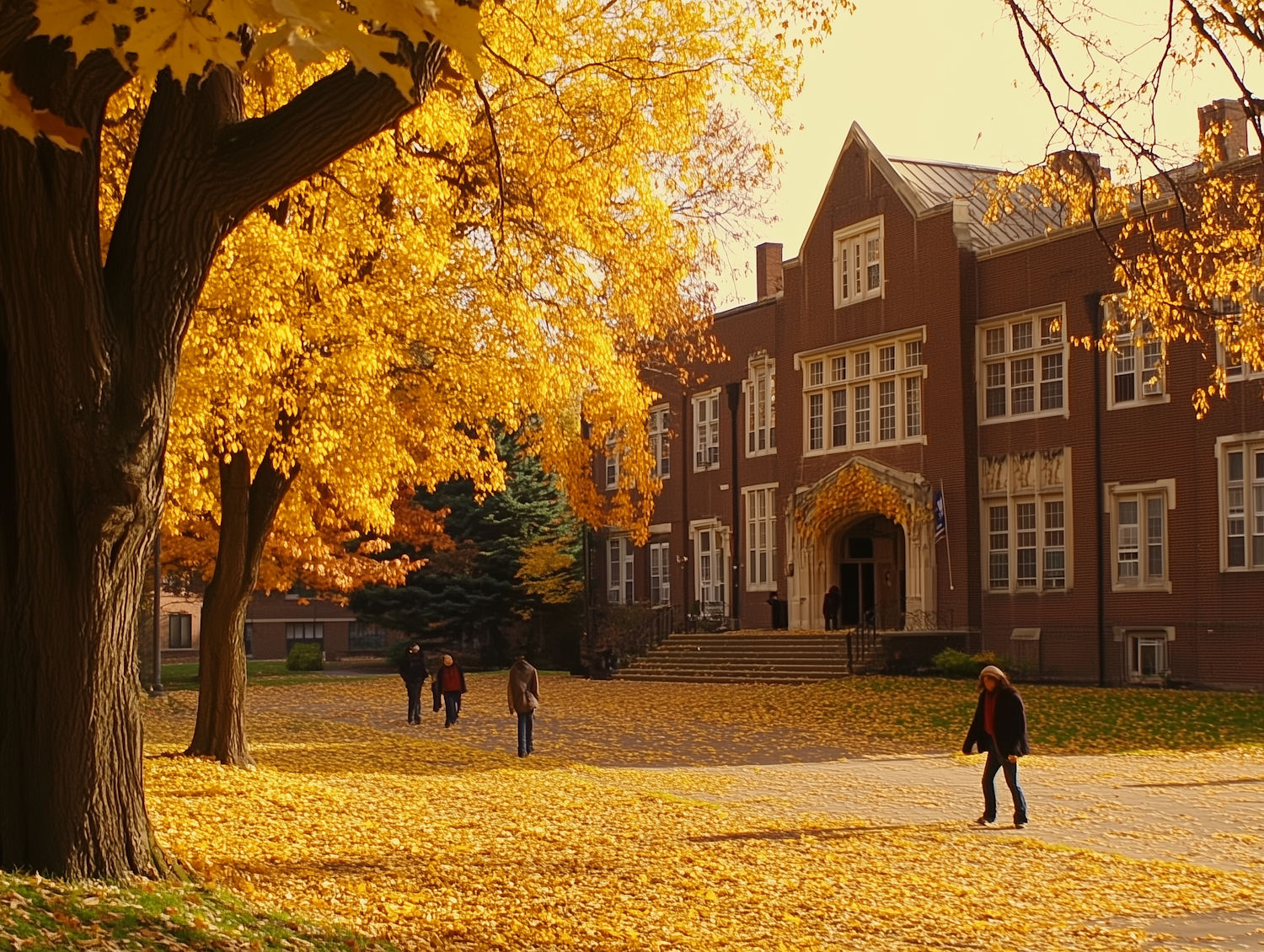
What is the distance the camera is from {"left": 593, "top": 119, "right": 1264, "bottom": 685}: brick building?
32438 mm

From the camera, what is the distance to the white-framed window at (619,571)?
5284 cm

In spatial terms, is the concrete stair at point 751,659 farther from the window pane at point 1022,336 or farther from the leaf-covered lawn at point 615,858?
the leaf-covered lawn at point 615,858

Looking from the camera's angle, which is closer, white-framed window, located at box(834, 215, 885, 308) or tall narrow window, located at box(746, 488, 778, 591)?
white-framed window, located at box(834, 215, 885, 308)

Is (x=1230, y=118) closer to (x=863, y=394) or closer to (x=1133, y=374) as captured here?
(x=1133, y=374)

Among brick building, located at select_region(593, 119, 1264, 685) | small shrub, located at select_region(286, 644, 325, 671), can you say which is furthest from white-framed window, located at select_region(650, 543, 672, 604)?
small shrub, located at select_region(286, 644, 325, 671)

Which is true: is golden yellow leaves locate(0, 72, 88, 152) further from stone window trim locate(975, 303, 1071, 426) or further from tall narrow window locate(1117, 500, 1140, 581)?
stone window trim locate(975, 303, 1071, 426)

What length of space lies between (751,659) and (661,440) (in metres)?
12.4

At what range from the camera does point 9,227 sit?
8727mm

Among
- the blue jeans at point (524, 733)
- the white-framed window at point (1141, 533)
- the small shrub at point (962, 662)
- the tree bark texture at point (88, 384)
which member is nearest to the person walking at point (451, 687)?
the blue jeans at point (524, 733)

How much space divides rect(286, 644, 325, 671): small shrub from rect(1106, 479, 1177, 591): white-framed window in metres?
32.1

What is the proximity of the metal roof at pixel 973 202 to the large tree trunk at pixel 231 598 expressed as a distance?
74.9 feet

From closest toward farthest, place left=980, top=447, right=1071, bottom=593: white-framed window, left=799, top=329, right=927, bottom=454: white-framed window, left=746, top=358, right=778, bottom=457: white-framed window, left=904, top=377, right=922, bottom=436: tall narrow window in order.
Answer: left=980, top=447, right=1071, bottom=593: white-framed window
left=904, top=377, right=922, bottom=436: tall narrow window
left=799, top=329, right=927, bottom=454: white-framed window
left=746, top=358, right=778, bottom=457: white-framed window

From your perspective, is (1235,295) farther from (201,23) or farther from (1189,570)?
(1189,570)

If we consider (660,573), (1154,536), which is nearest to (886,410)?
(1154,536)
